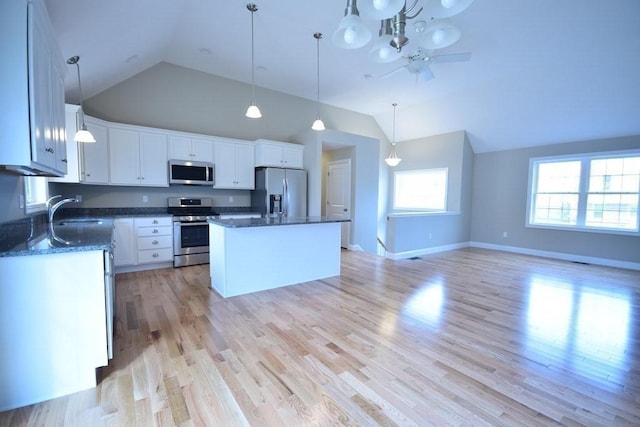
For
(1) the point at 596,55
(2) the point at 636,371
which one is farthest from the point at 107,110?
(1) the point at 596,55

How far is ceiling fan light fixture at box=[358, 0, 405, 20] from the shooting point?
176cm

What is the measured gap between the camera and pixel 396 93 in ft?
19.9

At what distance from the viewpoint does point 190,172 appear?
478cm

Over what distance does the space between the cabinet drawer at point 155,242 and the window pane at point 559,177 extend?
7.72 m

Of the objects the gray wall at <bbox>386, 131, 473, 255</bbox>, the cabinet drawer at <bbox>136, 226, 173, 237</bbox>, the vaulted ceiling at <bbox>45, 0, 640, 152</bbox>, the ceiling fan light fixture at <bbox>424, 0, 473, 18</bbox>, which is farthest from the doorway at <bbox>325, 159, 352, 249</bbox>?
the ceiling fan light fixture at <bbox>424, 0, 473, 18</bbox>

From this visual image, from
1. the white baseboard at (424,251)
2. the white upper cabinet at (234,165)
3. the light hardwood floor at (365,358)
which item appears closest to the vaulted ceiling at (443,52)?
the white upper cabinet at (234,165)

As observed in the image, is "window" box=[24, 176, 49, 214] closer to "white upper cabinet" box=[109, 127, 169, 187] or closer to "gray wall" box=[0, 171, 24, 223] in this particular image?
"gray wall" box=[0, 171, 24, 223]

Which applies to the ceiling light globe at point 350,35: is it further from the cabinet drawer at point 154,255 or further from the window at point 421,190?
the window at point 421,190

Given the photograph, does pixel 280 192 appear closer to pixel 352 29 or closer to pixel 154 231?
pixel 154 231

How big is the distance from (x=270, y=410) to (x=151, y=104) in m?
5.07

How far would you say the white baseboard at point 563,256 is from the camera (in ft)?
17.1

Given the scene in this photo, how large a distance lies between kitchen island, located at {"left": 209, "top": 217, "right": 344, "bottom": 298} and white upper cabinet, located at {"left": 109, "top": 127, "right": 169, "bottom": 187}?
1739 mm

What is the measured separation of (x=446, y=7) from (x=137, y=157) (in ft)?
14.9

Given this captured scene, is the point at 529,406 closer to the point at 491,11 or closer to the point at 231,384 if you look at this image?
the point at 231,384
